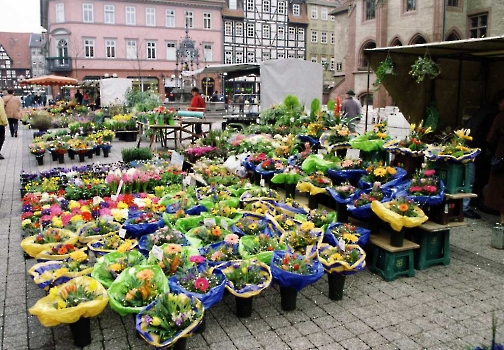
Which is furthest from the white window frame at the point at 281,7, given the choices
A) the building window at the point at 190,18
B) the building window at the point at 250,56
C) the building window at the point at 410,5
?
the building window at the point at 410,5

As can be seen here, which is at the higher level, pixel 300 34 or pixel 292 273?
pixel 300 34

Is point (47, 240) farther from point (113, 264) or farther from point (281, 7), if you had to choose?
point (281, 7)

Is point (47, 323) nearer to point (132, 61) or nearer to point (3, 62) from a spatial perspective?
point (132, 61)

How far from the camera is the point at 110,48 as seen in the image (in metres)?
41.5

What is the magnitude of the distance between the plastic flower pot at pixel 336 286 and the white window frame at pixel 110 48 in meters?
41.3

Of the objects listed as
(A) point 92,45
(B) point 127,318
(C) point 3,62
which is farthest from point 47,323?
(C) point 3,62

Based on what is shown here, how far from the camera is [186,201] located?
20.1 feet

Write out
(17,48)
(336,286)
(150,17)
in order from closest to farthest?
(336,286), (150,17), (17,48)

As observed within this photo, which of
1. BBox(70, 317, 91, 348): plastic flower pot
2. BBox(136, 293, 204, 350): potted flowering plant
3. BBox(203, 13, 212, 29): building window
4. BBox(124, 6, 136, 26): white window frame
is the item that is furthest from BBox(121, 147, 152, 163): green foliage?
BBox(203, 13, 212, 29): building window

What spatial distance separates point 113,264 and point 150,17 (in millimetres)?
42092

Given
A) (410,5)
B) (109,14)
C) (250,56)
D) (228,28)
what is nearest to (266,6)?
(228,28)

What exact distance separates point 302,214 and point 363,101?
2611 cm

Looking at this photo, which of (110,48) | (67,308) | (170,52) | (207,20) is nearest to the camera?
(67,308)

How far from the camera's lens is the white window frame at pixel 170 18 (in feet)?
141
